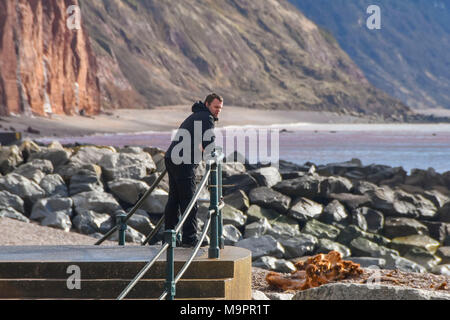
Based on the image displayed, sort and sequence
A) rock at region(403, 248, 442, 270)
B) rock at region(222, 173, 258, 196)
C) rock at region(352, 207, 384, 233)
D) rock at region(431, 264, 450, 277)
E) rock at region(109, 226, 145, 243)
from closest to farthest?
rock at region(109, 226, 145, 243), rock at region(431, 264, 450, 277), rock at region(403, 248, 442, 270), rock at region(352, 207, 384, 233), rock at region(222, 173, 258, 196)

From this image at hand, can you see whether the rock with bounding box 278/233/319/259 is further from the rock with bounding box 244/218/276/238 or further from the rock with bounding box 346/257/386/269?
the rock with bounding box 346/257/386/269

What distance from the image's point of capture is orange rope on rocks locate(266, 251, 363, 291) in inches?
348

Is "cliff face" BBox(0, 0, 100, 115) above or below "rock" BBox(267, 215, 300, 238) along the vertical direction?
above

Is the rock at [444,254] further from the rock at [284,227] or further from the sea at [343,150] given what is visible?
the sea at [343,150]

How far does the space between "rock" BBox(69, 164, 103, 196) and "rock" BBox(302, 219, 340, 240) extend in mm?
4601

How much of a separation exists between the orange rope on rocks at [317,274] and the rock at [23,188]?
→ 8019mm

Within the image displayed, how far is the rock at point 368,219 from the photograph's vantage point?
17297 millimetres

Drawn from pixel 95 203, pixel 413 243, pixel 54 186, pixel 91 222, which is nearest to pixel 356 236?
pixel 413 243

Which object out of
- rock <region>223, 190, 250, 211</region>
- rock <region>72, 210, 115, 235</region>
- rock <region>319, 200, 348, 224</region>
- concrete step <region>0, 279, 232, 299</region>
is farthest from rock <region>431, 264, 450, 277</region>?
concrete step <region>0, 279, 232, 299</region>

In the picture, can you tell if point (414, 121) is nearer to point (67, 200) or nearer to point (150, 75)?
point (150, 75)

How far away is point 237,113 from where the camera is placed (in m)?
104

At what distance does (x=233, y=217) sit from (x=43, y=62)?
58150 millimetres

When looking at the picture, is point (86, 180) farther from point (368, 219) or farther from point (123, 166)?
point (368, 219)
